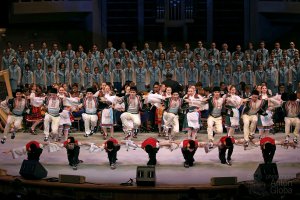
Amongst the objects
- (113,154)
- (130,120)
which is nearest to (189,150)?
(113,154)

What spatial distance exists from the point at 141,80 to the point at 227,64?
7.70ft

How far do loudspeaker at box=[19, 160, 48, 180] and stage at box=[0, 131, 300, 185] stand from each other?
Result: 0.58 m

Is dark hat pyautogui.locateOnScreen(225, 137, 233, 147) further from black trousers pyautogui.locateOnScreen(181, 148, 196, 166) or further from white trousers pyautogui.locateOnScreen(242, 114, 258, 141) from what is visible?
white trousers pyautogui.locateOnScreen(242, 114, 258, 141)

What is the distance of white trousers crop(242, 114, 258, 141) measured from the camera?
44.8ft

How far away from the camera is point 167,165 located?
40.6 feet

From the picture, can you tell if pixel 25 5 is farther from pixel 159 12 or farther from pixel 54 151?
pixel 54 151

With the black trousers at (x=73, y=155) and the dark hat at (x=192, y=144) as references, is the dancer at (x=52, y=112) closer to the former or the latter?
the black trousers at (x=73, y=155)

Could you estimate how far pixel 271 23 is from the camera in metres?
20.9

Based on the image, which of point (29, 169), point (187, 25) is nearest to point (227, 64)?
point (187, 25)

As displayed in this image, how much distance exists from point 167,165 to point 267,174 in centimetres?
239

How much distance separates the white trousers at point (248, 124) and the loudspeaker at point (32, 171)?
4476mm

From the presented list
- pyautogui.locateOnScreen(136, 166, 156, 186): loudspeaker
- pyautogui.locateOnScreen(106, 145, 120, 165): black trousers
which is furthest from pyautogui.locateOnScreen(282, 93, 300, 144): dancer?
pyautogui.locateOnScreen(136, 166, 156, 186): loudspeaker

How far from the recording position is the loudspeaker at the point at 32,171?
35.8 ft

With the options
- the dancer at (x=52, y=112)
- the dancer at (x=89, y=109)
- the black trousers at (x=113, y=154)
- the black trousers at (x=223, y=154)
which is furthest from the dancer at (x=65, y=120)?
the black trousers at (x=223, y=154)
